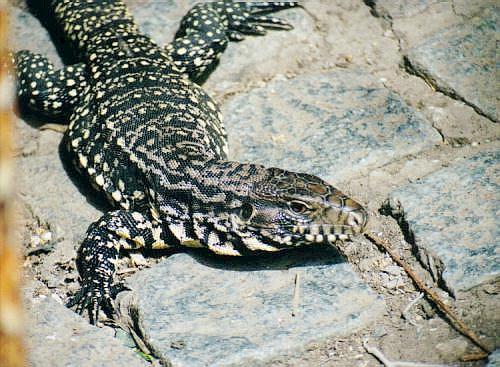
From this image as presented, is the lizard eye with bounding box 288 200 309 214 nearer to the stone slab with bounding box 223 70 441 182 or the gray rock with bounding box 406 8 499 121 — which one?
the stone slab with bounding box 223 70 441 182

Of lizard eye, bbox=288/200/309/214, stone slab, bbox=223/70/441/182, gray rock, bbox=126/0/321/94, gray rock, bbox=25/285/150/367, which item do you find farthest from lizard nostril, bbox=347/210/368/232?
gray rock, bbox=126/0/321/94

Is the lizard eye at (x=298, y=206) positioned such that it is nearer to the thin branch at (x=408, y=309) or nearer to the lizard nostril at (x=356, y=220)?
the lizard nostril at (x=356, y=220)

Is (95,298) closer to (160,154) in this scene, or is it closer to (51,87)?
(160,154)

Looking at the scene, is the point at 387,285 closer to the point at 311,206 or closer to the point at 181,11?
the point at 311,206

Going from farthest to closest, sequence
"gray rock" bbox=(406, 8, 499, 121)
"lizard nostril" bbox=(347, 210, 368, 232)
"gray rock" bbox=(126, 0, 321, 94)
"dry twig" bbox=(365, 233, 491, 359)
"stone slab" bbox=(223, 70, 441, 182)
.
Result: "gray rock" bbox=(126, 0, 321, 94)
"gray rock" bbox=(406, 8, 499, 121)
"stone slab" bbox=(223, 70, 441, 182)
"lizard nostril" bbox=(347, 210, 368, 232)
"dry twig" bbox=(365, 233, 491, 359)

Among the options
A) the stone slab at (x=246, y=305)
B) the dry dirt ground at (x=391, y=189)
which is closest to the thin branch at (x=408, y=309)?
the dry dirt ground at (x=391, y=189)

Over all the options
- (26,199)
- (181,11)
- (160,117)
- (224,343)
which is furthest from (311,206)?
(181,11)
